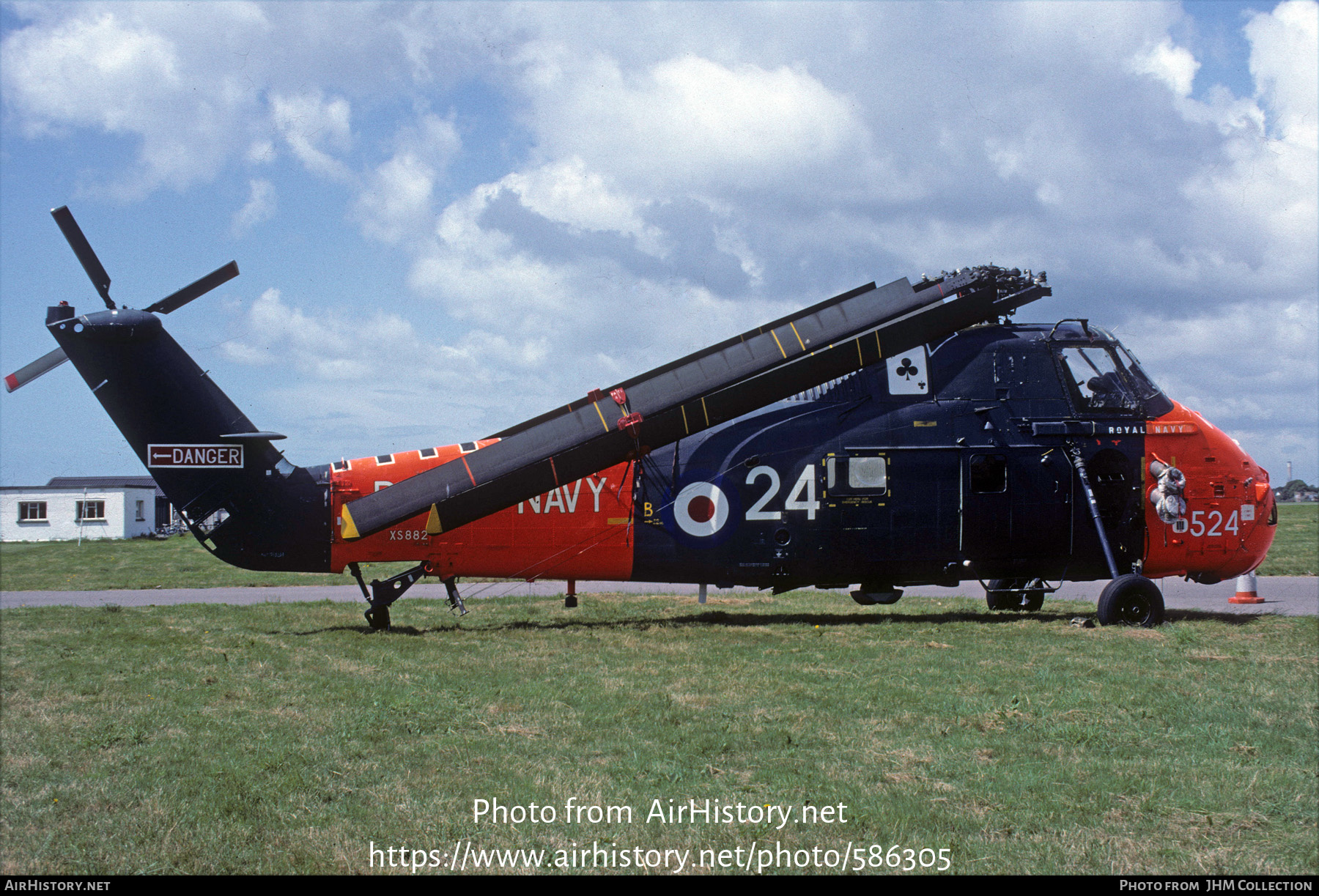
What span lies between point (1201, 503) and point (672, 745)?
39.5 ft

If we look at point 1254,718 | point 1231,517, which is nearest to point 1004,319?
point 1231,517

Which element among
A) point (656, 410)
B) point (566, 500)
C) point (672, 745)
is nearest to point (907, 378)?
point (656, 410)

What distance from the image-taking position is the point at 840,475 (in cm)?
1523

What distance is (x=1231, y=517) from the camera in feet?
52.0

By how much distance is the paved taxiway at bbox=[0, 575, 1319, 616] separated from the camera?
1923cm

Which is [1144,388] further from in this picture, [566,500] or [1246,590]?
[566,500]

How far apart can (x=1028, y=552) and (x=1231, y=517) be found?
370cm

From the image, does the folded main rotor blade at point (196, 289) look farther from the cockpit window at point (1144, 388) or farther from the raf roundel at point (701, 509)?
the cockpit window at point (1144, 388)

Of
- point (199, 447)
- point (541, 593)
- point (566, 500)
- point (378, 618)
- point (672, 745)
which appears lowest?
point (541, 593)

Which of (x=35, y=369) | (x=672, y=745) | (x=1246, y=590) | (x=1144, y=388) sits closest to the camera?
(x=672, y=745)

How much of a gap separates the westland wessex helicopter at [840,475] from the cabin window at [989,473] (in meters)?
0.03

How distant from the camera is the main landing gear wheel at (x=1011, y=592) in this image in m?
15.9

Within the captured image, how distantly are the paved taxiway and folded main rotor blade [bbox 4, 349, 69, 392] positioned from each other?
7.83 m

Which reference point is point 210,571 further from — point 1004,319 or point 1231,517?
point 1231,517
